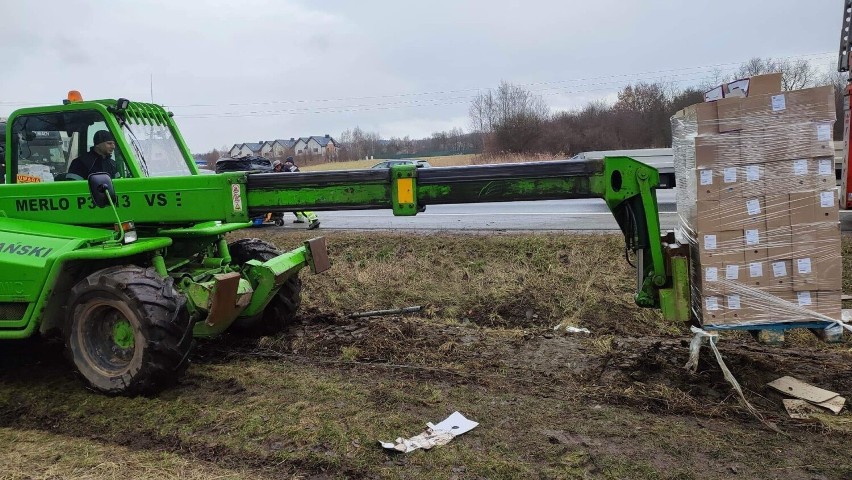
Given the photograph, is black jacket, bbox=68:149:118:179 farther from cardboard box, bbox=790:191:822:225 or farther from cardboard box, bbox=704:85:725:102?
cardboard box, bbox=790:191:822:225

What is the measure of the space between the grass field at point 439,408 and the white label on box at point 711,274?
84cm

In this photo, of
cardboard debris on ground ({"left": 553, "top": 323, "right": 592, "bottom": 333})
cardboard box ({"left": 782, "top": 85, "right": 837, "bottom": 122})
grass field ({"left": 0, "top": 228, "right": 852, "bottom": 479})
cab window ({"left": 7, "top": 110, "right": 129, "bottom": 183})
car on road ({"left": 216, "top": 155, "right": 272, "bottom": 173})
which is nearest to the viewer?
grass field ({"left": 0, "top": 228, "right": 852, "bottom": 479})

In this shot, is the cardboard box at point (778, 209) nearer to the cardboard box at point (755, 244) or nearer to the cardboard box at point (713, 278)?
the cardboard box at point (755, 244)

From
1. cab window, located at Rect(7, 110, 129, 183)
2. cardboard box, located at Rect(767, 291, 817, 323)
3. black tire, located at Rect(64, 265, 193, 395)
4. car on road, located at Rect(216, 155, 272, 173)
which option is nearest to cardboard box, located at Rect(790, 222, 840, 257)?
cardboard box, located at Rect(767, 291, 817, 323)

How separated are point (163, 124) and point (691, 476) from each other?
5.43 metres

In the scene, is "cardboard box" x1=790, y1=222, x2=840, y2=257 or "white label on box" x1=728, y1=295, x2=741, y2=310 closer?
"cardboard box" x1=790, y1=222, x2=840, y2=257

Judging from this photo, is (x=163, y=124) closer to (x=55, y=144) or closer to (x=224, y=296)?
(x=55, y=144)

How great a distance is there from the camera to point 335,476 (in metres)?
3.52

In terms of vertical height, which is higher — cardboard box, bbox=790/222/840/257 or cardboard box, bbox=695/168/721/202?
cardboard box, bbox=695/168/721/202

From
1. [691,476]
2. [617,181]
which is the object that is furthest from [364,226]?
[691,476]

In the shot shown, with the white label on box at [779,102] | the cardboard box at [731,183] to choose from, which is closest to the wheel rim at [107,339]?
the cardboard box at [731,183]

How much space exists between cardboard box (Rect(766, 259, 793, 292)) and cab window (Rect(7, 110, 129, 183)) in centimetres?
522

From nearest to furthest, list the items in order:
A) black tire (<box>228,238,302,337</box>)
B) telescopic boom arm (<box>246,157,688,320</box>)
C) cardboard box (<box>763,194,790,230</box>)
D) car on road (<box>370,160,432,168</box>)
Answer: cardboard box (<box>763,194,790,230</box>) < telescopic boom arm (<box>246,157,688,320</box>) < car on road (<box>370,160,432,168</box>) < black tire (<box>228,238,302,337</box>)

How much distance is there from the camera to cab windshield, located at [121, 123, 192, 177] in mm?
5570
